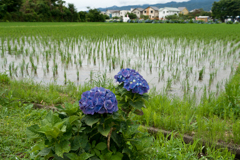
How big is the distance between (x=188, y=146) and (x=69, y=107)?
4.48 feet

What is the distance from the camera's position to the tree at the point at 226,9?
53.6 m

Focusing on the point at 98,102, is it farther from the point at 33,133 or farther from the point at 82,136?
the point at 33,133

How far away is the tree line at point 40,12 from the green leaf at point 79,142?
96.4 feet

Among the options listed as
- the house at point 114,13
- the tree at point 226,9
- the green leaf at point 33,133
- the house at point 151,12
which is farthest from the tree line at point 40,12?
the house at point 114,13

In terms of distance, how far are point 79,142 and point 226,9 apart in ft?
211

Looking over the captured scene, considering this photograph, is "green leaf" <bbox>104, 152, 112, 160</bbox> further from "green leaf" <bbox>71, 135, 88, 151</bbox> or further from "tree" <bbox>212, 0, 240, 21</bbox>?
"tree" <bbox>212, 0, 240, 21</bbox>

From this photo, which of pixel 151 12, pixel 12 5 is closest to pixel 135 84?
pixel 12 5

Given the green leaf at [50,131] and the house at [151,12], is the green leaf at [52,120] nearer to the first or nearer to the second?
the green leaf at [50,131]

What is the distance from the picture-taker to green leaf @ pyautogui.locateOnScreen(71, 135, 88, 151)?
134 centimetres

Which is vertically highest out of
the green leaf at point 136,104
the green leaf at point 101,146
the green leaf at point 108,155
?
the green leaf at point 136,104

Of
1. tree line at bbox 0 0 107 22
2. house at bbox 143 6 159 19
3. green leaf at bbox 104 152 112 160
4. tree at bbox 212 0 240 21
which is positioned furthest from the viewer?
house at bbox 143 6 159 19

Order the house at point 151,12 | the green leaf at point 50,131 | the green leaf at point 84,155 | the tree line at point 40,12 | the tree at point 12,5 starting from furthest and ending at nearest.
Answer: the house at point 151,12 → the tree line at point 40,12 → the tree at point 12,5 → the green leaf at point 84,155 → the green leaf at point 50,131

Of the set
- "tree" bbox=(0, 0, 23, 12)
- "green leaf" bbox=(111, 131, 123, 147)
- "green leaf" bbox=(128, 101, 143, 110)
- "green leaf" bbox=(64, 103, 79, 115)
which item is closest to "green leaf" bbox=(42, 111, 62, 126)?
"green leaf" bbox=(64, 103, 79, 115)

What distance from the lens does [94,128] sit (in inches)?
57.3
